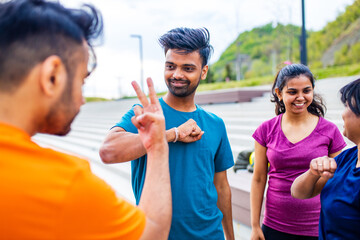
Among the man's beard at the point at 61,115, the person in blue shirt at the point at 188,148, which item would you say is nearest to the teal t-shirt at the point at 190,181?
the person in blue shirt at the point at 188,148

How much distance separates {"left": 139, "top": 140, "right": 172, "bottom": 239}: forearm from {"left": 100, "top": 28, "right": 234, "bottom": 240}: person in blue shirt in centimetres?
40

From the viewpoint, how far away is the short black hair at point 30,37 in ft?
2.17

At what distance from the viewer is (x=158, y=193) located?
859 mm

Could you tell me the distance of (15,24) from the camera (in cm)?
67

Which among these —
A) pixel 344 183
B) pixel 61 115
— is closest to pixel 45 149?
pixel 61 115

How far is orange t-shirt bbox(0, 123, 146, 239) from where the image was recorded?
58 centimetres

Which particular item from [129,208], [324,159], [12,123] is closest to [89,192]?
[129,208]

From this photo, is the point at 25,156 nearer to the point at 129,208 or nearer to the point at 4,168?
the point at 4,168

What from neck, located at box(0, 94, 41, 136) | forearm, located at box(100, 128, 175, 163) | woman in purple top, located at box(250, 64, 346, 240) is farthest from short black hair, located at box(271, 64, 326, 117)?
neck, located at box(0, 94, 41, 136)

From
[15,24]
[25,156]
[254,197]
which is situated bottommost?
[254,197]

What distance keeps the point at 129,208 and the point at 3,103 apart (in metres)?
0.42

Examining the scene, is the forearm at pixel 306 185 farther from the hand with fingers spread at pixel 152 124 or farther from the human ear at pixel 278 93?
the hand with fingers spread at pixel 152 124

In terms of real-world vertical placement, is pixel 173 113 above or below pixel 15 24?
below

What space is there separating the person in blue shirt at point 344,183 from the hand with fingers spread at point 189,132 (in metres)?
0.58
